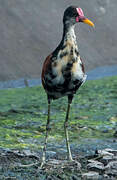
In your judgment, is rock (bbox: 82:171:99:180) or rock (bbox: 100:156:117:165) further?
rock (bbox: 100:156:117:165)

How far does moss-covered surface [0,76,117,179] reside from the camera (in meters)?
8.05

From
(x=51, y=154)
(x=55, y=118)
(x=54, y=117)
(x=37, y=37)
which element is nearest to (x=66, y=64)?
(x=51, y=154)

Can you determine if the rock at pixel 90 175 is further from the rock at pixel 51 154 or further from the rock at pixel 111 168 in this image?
the rock at pixel 51 154

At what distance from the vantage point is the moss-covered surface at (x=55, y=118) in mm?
8055

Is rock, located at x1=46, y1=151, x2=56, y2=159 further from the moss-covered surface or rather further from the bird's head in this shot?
the bird's head

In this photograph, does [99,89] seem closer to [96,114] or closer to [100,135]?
[96,114]

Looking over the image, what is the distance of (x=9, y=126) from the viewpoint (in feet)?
30.0

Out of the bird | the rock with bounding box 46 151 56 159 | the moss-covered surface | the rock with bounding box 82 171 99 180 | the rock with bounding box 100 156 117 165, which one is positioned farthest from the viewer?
the moss-covered surface

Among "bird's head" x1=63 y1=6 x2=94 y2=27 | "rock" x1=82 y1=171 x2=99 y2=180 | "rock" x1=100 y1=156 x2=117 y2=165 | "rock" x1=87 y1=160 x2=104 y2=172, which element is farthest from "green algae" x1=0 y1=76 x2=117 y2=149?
"bird's head" x1=63 y1=6 x2=94 y2=27

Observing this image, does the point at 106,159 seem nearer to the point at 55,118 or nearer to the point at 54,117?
the point at 55,118

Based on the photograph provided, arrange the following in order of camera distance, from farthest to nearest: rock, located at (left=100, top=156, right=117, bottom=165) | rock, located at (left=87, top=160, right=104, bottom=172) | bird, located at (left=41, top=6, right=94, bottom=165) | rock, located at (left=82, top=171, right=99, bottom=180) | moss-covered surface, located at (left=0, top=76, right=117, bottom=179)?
moss-covered surface, located at (left=0, top=76, right=117, bottom=179) < rock, located at (left=100, top=156, right=117, bottom=165) < rock, located at (left=87, top=160, right=104, bottom=172) < rock, located at (left=82, top=171, right=99, bottom=180) < bird, located at (left=41, top=6, right=94, bottom=165)

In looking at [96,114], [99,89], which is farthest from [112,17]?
[96,114]

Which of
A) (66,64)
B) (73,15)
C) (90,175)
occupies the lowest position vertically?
(90,175)

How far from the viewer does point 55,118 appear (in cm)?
1025
